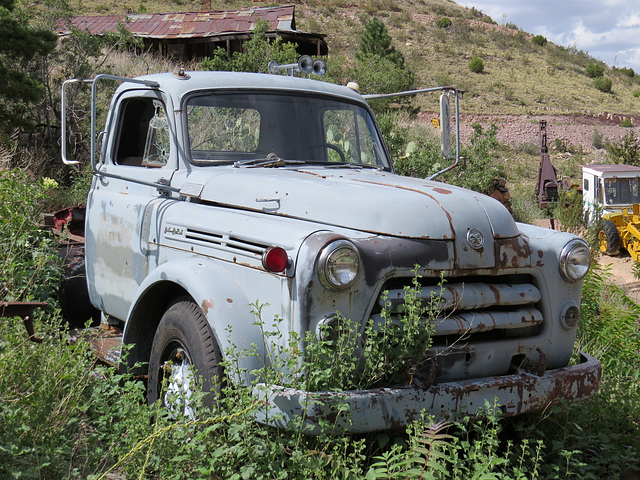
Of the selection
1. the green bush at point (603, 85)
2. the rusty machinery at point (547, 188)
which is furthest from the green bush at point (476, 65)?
the rusty machinery at point (547, 188)

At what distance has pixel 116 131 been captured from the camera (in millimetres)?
4730

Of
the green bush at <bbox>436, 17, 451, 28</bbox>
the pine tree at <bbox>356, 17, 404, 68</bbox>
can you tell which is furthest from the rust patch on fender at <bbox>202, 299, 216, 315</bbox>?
the green bush at <bbox>436, 17, 451, 28</bbox>

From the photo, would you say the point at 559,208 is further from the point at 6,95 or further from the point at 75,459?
the point at 75,459

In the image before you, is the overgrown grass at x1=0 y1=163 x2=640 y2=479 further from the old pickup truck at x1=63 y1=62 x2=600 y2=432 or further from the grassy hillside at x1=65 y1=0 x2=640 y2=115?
the grassy hillside at x1=65 y1=0 x2=640 y2=115

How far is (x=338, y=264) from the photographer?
2.90m

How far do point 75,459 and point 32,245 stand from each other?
9.82ft

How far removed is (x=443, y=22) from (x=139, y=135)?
172 feet

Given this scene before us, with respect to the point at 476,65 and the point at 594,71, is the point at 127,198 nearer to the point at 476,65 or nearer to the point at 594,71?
the point at 476,65

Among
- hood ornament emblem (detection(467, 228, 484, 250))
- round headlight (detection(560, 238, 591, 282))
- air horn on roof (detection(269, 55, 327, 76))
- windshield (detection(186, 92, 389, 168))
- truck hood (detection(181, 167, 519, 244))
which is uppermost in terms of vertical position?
air horn on roof (detection(269, 55, 327, 76))

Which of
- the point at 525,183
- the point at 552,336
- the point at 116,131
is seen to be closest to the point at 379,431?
the point at 552,336

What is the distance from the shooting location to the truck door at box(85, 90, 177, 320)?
13.7 feet

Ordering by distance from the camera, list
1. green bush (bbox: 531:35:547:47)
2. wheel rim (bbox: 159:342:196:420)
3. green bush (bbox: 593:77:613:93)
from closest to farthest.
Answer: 1. wheel rim (bbox: 159:342:196:420)
2. green bush (bbox: 593:77:613:93)
3. green bush (bbox: 531:35:547:47)

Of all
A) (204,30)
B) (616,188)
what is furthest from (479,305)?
(204,30)

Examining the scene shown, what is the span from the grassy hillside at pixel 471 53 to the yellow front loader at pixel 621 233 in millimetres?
21670
